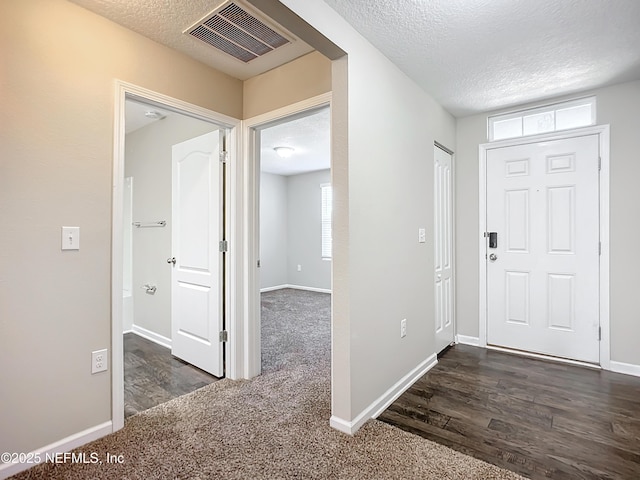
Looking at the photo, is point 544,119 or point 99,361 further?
point 544,119

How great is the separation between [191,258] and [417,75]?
2432 millimetres

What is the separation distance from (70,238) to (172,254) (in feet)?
4.58

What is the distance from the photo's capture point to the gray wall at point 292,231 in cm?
687

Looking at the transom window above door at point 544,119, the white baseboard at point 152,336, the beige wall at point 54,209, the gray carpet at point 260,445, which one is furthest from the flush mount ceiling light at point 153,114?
the transom window above door at point 544,119

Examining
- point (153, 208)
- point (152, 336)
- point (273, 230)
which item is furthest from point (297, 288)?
point (153, 208)

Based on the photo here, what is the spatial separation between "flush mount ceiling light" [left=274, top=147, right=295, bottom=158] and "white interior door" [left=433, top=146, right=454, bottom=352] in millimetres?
2443

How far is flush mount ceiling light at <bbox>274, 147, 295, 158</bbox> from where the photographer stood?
16.3 feet

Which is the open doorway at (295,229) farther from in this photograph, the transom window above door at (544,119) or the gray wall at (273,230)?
the transom window above door at (544,119)

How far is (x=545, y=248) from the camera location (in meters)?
3.13

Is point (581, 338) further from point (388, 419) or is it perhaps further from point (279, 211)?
point (279, 211)

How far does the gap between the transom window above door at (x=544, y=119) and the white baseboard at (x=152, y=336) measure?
13.0ft

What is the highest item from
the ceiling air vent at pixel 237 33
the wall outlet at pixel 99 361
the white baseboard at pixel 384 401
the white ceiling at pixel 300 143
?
the white ceiling at pixel 300 143

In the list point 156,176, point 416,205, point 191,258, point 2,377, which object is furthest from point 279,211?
point 2,377

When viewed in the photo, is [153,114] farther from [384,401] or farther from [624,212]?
[624,212]
